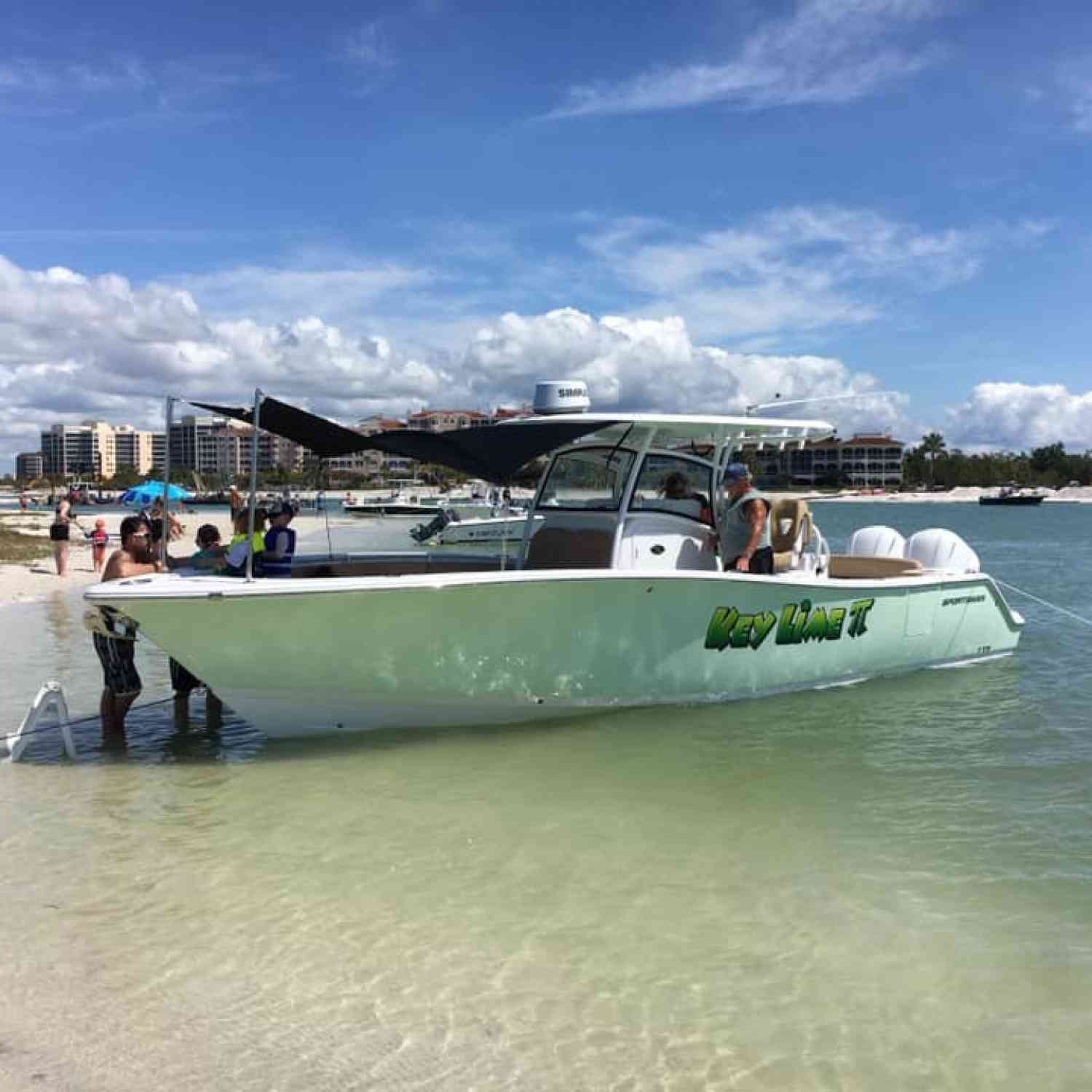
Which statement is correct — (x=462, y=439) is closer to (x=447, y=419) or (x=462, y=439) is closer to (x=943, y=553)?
(x=447, y=419)

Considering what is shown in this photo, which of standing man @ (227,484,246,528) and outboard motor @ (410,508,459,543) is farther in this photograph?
outboard motor @ (410,508,459,543)

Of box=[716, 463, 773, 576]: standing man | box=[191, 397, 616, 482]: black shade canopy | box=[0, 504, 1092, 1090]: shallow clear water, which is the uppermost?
box=[191, 397, 616, 482]: black shade canopy

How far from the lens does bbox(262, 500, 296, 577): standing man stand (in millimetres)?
9258

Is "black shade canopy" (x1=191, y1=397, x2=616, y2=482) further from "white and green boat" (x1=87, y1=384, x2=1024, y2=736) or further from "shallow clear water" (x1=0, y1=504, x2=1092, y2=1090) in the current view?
"shallow clear water" (x1=0, y1=504, x2=1092, y2=1090)

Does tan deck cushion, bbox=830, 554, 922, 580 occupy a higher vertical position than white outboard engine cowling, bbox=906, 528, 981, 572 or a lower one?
lower

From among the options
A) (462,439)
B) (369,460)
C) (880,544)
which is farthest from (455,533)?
(462,439)

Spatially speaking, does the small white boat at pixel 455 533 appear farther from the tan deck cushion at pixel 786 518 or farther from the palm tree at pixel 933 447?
the palm tree at pixel 933 447

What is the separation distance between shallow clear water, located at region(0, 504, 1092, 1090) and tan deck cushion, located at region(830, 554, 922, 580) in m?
2.96

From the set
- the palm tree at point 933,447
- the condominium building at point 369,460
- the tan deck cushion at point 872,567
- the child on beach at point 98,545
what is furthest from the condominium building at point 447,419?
the palm tree at point 933,447

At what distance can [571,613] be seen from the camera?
8.41 metres

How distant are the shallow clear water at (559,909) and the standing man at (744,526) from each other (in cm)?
136

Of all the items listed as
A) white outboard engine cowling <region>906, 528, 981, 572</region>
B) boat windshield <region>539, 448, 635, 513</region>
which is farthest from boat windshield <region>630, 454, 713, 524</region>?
white outboard engine cowling <region>906, 528, 981, 572</region>

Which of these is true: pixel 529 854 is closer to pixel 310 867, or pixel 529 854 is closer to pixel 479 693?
pixel 310 867

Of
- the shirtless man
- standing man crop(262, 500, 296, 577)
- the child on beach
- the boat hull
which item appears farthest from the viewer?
the child on beach
